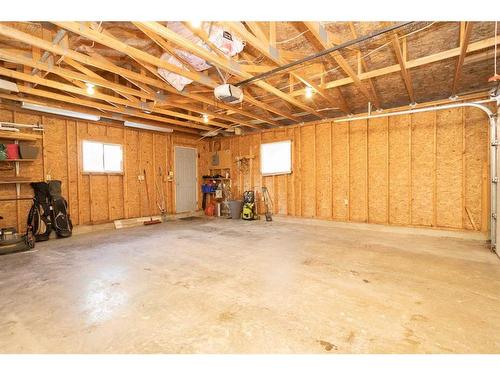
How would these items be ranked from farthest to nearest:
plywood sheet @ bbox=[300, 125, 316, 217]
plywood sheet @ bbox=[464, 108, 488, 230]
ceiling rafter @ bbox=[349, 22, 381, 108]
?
plywood sheet @ bbox=[300, 125, 316, 217]
plywood sheet @ bbox=[464, 108, 488, 230]
ceiling rafter @ bbox=[349, 22, 381, 108]

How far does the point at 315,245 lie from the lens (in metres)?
4.22

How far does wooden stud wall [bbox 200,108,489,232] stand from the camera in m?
4.56

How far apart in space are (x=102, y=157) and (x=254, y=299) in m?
5.96

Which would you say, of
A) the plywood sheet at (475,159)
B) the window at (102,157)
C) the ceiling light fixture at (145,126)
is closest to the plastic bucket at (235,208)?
the ceiling light fixture at (145,126)

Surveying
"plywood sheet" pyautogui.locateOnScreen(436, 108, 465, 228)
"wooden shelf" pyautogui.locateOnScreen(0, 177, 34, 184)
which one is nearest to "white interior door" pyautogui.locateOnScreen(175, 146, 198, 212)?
"wooden shelf" pyautogui.locateOnScreen(0, 177, 34, 184)

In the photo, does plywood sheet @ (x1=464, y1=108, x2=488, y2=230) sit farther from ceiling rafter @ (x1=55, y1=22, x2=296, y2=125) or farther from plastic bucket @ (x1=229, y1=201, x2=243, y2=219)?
A: plastic bucket @ (x1=229, y1=201, x2=243, y2=219)

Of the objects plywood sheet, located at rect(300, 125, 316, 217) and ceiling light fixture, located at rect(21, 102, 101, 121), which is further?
plywood sheet, located at rect(300, 125, 316, 217)

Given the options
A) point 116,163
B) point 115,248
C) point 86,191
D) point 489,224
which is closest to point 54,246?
point 115,248

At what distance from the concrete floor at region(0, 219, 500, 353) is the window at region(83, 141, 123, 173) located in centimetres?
255

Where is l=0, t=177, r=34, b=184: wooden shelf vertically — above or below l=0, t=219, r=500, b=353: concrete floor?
above

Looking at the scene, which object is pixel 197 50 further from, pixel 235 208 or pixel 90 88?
pixel 235 208

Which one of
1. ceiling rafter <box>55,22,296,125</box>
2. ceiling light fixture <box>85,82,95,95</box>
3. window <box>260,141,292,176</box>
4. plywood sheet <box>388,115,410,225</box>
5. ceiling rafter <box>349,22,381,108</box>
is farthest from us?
window <box>260,141,292,176</box>

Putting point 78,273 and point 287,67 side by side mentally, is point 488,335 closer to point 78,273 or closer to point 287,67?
point 287,67

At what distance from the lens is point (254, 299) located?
7.48 feet
